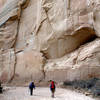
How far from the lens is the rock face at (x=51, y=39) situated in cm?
1135

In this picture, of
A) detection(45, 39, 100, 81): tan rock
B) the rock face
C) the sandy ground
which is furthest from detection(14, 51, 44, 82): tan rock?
the sandy ground

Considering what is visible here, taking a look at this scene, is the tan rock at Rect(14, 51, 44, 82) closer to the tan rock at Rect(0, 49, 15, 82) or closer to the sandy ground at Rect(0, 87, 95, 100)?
the tan rock at Rect(0, 49, 15, 82)

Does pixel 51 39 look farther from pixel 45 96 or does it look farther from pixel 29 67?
pixel 45 96

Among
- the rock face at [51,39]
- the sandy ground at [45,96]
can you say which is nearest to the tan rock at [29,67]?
the rock face at [51,39]

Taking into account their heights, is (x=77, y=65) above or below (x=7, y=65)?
below

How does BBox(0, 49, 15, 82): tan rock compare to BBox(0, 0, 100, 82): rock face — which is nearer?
BBox(0, 0, 100, 82): rock face

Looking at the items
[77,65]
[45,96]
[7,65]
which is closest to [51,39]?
[77,65]

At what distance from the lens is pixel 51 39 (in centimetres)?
1414

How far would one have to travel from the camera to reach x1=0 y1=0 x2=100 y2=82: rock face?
11352 millimetres

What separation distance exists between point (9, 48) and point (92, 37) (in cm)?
836

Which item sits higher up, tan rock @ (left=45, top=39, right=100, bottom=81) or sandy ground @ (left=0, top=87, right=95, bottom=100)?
tan rock @ (left=45, top=39, right=100, bottom=81)

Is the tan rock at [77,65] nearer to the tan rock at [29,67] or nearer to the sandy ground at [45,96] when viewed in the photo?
the tan rock at [29,67]

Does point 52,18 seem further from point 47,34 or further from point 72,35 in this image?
point 72,35

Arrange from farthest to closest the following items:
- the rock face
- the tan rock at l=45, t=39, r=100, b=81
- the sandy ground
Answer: the rock face < the tan rock at l=45, t=39, r=100, b=81 < the sandy ground
